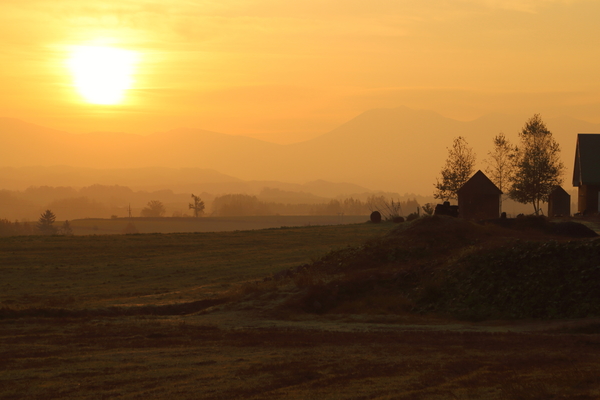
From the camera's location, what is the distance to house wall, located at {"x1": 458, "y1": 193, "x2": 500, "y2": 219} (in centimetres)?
5956

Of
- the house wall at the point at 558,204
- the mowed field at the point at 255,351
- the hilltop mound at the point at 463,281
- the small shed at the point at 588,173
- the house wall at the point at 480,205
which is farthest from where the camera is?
the house wall at the point at 558,204

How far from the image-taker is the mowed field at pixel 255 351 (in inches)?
419

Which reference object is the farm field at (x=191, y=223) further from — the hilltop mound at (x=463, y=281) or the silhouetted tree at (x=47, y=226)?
the hilltop mound at (x=463, y=281)

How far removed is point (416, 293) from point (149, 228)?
467 feet

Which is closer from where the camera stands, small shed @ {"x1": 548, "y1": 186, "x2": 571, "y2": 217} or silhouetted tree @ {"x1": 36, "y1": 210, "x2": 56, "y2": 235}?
small shed @ {"x1": 548, "y1": 186, "x2": 571, "y2": 217}

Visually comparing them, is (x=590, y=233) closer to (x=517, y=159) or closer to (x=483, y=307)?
(x=483, y=307)

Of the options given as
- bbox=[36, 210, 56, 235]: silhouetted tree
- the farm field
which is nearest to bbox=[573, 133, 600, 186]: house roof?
the farm field

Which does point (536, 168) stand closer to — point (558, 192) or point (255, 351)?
point (558, 192)

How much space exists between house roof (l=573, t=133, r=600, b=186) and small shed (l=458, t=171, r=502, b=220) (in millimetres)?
7438

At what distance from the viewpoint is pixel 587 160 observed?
59094 millimetres

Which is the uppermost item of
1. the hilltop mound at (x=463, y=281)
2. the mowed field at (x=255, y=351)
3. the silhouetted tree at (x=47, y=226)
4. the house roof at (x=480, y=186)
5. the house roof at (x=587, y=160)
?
the house roof at (x=587, y=160)

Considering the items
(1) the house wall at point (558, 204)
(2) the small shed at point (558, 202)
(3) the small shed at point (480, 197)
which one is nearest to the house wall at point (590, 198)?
(3) the small shed at point (480, 197)

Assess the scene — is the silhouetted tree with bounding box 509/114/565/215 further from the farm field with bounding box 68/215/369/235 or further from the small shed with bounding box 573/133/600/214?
the farm field with bounding box 68/215/369/235

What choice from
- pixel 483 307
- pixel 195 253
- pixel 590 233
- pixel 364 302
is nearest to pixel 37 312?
pixel 364 302
